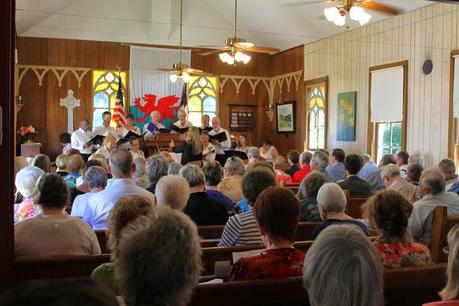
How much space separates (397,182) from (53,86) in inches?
395

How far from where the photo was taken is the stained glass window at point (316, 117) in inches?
495

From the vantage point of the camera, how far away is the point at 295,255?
2.32 meters

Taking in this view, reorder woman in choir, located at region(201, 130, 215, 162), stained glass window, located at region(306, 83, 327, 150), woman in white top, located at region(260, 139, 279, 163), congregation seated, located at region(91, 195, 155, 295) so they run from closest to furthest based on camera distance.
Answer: congregation seated, located at region(91, 195, 155, 295), woman in choir, located at region(201, 130, 215, 162), woman in white top, located at region(260, 139, 279, 163), stained glass window, located at region(306, 83, 327, 150)

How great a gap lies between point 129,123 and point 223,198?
19.3 feet

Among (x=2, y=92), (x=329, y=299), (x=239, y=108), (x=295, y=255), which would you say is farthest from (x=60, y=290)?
(x=239, y=108)

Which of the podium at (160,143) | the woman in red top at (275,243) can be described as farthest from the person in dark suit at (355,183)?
the podium at (160,143)

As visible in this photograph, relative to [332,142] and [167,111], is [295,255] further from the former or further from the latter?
[167,111]

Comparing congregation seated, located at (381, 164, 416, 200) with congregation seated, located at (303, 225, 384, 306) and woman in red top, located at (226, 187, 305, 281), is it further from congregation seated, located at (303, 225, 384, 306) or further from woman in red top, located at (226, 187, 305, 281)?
congregation seated, located at (303, 225, 384, 306)

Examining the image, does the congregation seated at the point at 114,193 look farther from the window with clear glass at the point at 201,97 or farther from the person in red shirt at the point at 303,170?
the window with clear glass at the point at 201,97

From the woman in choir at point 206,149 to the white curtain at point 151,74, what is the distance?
16.8 feet

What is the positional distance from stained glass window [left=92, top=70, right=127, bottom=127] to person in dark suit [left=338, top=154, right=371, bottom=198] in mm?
9020

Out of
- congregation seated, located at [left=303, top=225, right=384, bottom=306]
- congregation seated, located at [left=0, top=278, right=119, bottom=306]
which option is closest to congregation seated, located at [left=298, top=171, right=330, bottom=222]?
congregation seated, located at [left=303, top=225, right=384, bottom=306]

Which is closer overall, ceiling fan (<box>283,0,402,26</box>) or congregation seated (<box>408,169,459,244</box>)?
congregation seated (<box>408,169,459,244</box>)

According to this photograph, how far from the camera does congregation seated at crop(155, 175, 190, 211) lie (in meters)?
3.53
